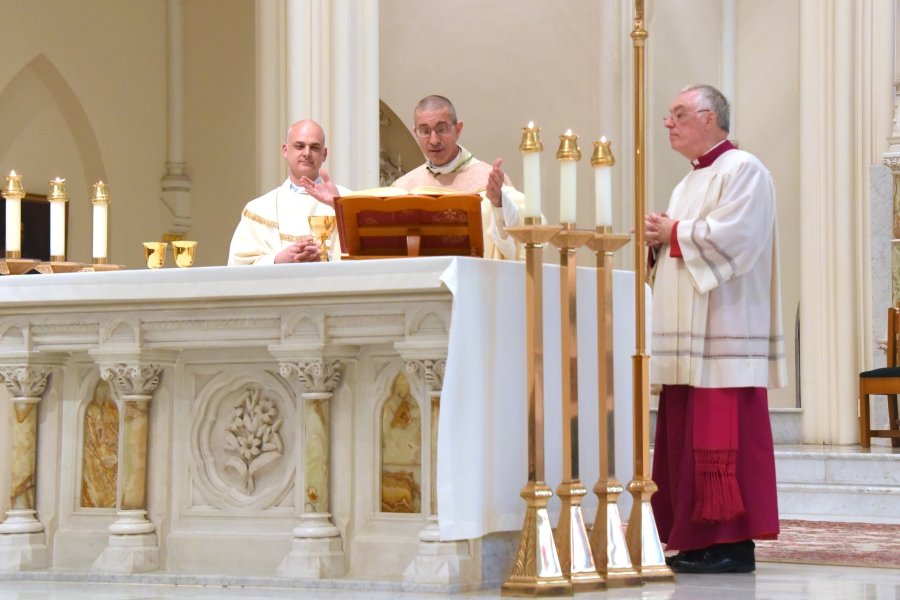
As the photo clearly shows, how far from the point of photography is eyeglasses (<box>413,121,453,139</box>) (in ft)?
19.3

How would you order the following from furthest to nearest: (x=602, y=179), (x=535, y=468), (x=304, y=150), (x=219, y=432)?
(x=304, y=150)
(x=219, y=432)
(x=602, y=179)
(x=535, y=468)

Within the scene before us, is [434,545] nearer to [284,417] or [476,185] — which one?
[284,417]

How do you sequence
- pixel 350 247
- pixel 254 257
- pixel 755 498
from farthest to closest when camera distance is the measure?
pixel 254 257
pixel 755 498
pixel 350 247

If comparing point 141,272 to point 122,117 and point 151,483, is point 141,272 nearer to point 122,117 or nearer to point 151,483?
point 151,483

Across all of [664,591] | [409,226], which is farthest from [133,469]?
[664,591]

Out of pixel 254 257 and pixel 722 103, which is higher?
pixel 722 103

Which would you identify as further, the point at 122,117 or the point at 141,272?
the point at 122,117

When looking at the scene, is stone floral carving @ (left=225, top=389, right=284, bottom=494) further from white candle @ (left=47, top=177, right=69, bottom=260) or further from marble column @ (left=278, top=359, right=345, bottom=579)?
white candle @ (left=47, top=177, right=69, bottom=260)

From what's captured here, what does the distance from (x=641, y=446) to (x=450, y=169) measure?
1823mm

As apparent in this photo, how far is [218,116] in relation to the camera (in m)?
14.2

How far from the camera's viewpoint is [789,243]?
1444 cm

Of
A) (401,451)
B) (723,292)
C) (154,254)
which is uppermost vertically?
(154,254)

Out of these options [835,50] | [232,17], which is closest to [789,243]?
[835,50]

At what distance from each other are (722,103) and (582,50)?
741cm
